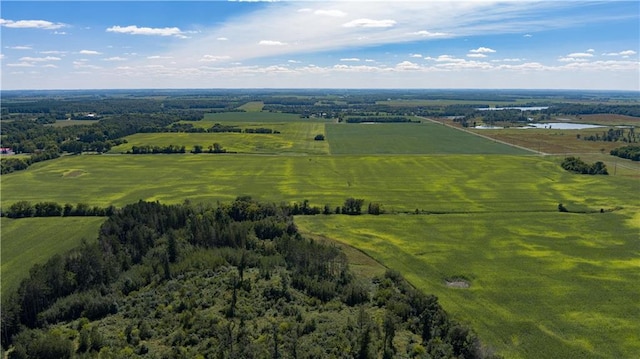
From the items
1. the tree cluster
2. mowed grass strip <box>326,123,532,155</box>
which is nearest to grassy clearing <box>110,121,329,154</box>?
the tree cluster

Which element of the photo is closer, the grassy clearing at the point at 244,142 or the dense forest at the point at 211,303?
the dense forest at the point at 211,303

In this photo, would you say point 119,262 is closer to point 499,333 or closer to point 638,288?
point 499,333

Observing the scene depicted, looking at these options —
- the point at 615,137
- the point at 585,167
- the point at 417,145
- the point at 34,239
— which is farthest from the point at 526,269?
the point at 615,137

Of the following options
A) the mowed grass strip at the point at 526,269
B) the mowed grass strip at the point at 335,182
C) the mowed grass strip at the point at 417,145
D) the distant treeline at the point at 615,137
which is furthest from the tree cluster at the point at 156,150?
the distant treeline at the point at 615,137

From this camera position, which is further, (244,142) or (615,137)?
(615,137)

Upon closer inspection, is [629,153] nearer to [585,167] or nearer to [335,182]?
[585,167]

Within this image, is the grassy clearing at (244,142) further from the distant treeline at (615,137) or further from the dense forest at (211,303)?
the distant treeline at (615,137)

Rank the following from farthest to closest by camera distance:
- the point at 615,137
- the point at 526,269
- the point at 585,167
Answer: the point at 615,137 → the point at 585,167 → the point at 526,269
